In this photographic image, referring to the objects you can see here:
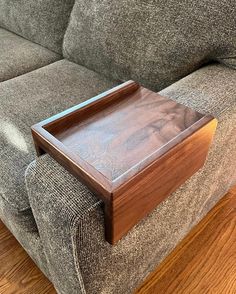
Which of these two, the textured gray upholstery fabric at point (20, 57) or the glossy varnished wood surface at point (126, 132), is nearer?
the glossy varnished wood surface at point (126, 132)

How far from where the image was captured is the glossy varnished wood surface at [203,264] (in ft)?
3.35

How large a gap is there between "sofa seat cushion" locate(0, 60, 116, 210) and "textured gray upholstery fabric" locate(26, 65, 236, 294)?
0.19m

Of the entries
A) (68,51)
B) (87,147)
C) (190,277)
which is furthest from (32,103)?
(190,277)

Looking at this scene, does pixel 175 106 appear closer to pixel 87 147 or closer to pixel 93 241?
pixel 87 147

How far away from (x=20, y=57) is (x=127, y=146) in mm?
1032

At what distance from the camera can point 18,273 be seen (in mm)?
1052

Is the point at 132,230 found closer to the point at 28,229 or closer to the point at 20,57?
the point at 28,229

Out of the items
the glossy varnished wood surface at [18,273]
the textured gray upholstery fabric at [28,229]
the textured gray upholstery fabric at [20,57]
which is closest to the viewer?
the textured gray upholstery fabric at [28,229]

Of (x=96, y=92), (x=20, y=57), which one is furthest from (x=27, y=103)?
(x=20, y=57)

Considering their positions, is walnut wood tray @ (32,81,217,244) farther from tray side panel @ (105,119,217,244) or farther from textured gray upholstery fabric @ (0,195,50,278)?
textured gray upholstery fabric @ (0,195,50,278)

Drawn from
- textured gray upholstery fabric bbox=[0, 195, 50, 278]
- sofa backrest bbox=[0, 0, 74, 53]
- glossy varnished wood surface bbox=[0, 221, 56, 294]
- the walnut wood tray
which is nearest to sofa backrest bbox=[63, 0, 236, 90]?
sofa backrest bbox=[0, 0, 74, 53]

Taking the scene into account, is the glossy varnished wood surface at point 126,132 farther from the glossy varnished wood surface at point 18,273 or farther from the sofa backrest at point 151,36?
the glossy varnished wood surface at point 18,273

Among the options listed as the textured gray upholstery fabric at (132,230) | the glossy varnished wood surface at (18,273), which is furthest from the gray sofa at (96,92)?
the glossy varnished wood surface at (18,273)

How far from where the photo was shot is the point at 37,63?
1397 millimetres
